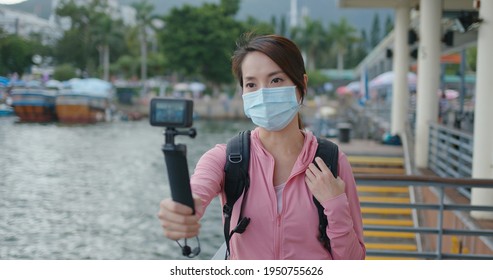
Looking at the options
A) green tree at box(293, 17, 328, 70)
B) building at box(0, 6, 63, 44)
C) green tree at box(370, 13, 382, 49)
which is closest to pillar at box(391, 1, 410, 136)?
building at box(0, 6, 63, 44)

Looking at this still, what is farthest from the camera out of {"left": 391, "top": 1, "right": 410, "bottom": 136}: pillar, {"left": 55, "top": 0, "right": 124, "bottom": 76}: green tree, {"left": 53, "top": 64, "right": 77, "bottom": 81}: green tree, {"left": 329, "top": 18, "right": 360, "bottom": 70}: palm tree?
{"left": 329, "top": 18, "right": 360, "bottom": 70}: palm tree

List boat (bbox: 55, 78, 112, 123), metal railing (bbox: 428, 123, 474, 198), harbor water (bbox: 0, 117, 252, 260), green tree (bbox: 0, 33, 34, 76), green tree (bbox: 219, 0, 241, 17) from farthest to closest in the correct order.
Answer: green tree (bbox: 219, 0, 241, 17), boat (bbox: 55, 78, 112, 123), harbor water (bbox: 0, 117, 252, 260), metal railing (bbox: 428, 123, 474, 198), green tree (bbox: 0, 33, 34, 76)

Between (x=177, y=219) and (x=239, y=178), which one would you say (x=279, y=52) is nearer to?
(x=239, y=178)

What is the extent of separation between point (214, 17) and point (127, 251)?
42.1 meters

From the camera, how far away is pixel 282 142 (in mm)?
1527

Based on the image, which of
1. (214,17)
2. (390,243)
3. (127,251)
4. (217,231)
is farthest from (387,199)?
(214,17)

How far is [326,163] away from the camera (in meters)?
1.48

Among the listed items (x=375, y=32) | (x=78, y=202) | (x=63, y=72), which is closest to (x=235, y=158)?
(x=63, y=72)

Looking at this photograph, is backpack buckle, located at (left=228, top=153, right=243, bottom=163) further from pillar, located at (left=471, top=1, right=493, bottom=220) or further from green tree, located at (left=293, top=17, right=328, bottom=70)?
green tree, located at (left=293, top=17, right=328, bottom=70)

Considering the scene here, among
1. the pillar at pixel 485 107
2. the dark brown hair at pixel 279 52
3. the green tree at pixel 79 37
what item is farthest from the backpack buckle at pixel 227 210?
the green tree at pixel 79 37

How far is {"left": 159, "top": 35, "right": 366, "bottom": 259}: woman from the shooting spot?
1.42m

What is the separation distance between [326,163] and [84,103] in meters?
24.7

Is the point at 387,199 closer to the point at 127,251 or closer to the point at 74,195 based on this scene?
the point at 127,251

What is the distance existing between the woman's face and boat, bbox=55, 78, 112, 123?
1264 centimetres
